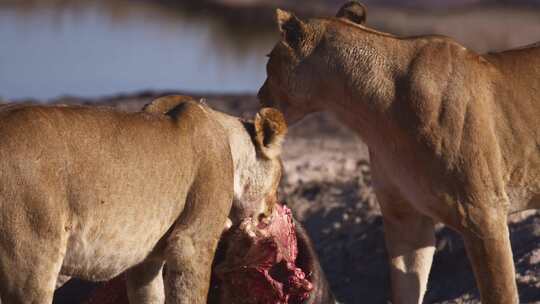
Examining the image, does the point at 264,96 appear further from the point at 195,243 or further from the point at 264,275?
the point at 195,243

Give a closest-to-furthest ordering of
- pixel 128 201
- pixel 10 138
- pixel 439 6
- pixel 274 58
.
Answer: pixel 10 138 → pixel 128 201 → pixel 274 58 → pixel 439 6

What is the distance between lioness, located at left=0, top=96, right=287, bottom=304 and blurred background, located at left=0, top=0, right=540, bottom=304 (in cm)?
161

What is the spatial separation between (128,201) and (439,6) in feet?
61.8

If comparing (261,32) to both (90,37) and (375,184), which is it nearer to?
(90,37)

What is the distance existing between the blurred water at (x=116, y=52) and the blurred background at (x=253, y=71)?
3 cm

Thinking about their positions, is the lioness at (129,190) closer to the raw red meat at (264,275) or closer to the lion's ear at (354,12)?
the raw red meat at (264,275)

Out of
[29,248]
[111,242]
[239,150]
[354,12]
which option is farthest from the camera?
[354,12]

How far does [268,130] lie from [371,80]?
68cm

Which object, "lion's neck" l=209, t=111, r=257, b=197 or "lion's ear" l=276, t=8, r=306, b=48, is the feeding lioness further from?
"lion's neck" l=209, t=111, r=257, b=197

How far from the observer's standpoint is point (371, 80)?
6.98m

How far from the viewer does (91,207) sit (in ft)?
19.0

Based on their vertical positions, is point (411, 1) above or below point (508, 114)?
below

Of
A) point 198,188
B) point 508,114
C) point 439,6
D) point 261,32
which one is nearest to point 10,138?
point 198,188

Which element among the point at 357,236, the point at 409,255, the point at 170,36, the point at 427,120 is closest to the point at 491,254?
the point at 427,120
